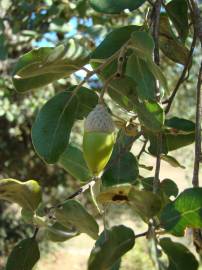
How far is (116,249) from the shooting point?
573 millimetres

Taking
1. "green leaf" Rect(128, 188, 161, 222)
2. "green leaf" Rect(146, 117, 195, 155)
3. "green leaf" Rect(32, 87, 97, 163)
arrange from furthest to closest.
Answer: "green leaf" Rect(146, 117, 195, 155) < "green leaf" Rect(32, 87, 97, 163) < "green leaf" Rect(128, 188, 161, 222)

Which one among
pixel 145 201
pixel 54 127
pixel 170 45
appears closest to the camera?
pixel 145 201

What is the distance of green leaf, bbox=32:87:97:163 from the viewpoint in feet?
2.17

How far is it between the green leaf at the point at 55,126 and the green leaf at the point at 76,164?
5.0 inches

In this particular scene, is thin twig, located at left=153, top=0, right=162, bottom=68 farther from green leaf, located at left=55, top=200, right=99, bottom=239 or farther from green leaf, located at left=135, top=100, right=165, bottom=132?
green leaf, located at left=55, top=200, right=99, bottom=239

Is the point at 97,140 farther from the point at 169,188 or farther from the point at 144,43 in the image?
the point at 169,188

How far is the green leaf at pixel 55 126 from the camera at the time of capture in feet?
2.17

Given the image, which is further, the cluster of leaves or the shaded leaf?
the shaded leaf

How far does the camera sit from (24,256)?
0.71 metres

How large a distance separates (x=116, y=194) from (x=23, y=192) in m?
0.13

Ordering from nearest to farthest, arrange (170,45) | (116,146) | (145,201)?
(145,201) < (116,146) < (170,45)

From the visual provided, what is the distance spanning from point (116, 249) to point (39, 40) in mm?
2823

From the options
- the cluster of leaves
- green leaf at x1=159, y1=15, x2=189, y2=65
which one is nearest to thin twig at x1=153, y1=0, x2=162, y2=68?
the cluster of leaves

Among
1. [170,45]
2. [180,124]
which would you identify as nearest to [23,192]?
[180,124]
